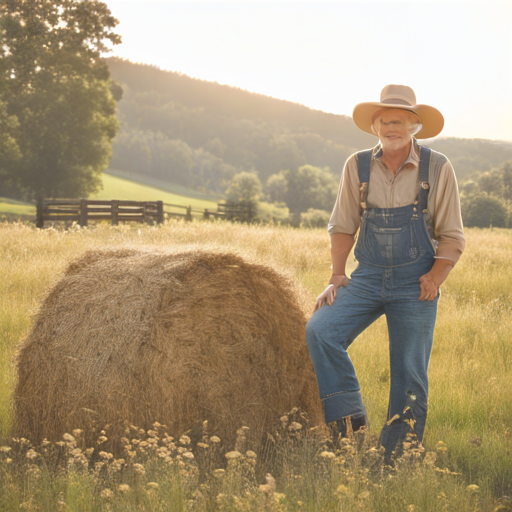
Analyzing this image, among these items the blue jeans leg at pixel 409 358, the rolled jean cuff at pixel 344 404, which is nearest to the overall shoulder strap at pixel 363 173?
the blue jeans leg at pixel 409 358

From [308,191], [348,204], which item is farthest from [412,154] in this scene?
[308,191]

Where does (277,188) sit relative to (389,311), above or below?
above

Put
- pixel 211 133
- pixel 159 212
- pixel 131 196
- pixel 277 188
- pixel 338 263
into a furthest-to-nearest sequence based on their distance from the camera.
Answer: pixel 211 133 → pixel 277 188 → pixel 131 196 → pixel 159 212 → pixel 338 263

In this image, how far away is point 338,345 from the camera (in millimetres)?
3910

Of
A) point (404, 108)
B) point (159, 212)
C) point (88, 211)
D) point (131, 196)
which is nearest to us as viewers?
point (404, 108)

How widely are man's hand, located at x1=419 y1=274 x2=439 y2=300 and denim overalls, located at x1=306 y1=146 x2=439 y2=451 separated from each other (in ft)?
0.17

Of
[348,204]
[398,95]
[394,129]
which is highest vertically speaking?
[398,95]

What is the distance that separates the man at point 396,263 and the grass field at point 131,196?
30.2 metres

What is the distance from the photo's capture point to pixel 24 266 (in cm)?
938

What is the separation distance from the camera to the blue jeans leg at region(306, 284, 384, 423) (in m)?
3.91

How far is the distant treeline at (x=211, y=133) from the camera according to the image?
10050 centimetres

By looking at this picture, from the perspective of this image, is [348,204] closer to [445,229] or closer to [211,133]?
[445,229]

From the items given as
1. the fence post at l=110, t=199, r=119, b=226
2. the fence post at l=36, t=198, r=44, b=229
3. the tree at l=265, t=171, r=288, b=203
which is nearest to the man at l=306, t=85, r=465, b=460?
the fence post at l=110, t=199, r=119, b=226

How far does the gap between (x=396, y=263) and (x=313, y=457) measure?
151 centimetres
